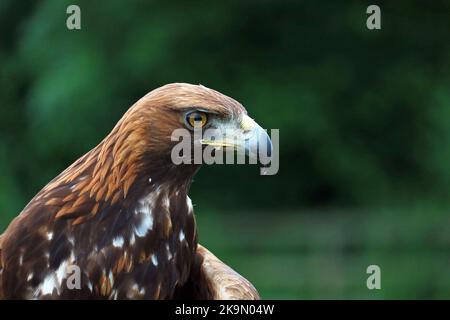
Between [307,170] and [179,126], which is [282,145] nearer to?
[307,170]

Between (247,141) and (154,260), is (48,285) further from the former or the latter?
(247,141)

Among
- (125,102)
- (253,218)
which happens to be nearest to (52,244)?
(125,102)

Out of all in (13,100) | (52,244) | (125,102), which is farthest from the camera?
(13,100)

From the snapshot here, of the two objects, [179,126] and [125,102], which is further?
[125,102]

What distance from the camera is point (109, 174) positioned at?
307 cm

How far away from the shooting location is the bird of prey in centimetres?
306

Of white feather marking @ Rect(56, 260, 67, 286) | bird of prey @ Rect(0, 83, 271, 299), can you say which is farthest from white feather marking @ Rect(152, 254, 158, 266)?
white feather marking @ Rect(56, 260, 67, 286)

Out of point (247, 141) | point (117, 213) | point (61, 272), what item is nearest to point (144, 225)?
point (117, 213)

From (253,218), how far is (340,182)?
85 cm

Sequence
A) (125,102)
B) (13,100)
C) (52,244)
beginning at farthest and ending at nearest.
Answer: (13,100)
(125,102)
(52,244)

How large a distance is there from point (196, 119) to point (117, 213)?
406 mm

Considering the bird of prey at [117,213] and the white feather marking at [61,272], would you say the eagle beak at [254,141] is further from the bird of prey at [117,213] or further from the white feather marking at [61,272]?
the white feather marking at [61,272]

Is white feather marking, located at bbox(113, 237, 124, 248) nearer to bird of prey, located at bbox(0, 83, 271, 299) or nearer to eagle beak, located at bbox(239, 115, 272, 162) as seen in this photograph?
bird of prey, located at bbox(0, 83, 271, 299)

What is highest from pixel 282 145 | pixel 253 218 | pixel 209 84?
pixel 209 84
